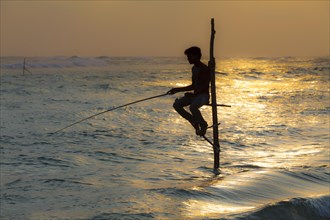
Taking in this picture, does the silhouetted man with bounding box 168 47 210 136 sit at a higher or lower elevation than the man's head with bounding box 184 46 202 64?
lower

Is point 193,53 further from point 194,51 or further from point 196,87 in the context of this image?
point 196,87

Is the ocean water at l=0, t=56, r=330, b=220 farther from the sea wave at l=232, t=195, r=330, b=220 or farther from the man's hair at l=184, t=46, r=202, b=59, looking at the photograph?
the man's hair at l=184, t=46, r=202, b=59

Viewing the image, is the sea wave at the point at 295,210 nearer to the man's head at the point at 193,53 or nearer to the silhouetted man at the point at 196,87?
the silhouetted man at the point at 196,87

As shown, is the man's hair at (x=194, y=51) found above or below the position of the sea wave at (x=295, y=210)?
above

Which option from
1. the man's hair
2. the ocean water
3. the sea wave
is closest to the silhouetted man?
the man's hair

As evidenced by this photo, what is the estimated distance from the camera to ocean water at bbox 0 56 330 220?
1112 centimetres

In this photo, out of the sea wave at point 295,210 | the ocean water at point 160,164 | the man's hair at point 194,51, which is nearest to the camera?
the sea wave at point 295,210

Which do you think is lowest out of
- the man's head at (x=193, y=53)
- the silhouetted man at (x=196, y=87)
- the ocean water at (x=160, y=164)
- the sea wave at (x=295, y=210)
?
the ocean water at (x=160, y=164)

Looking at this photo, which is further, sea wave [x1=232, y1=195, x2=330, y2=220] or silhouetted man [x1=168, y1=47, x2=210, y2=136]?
silhouetted man [x1=168, y1=47, x2=210, y2=136]

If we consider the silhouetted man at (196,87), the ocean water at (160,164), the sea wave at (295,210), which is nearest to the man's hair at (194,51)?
the silhouetted man at (196,87)

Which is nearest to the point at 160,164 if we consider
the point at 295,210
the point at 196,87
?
the point at 196,87

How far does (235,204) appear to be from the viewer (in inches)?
433

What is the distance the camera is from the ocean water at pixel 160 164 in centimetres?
1112

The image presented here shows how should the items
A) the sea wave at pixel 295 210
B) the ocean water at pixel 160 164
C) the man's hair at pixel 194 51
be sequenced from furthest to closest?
the ocean water at pixel 160 164
the man's hair at pixel 194 51
the sea wave at pixel 295 210
